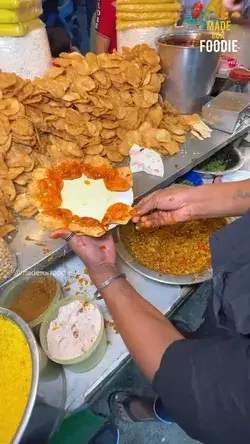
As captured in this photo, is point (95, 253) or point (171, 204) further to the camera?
point (171, 204)

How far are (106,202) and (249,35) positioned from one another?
1544mm

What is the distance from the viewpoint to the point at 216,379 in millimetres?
680

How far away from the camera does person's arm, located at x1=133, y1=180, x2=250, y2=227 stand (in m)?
1.14

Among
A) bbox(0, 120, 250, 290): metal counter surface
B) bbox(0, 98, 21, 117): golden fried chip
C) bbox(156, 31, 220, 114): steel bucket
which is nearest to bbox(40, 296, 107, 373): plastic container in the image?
bbox(0, 120, 250, 290): metal counter surface

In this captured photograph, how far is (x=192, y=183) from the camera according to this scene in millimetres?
1588

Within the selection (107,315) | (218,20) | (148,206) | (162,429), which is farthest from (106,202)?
(218,20)

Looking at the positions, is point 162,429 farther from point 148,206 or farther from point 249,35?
point 249,35

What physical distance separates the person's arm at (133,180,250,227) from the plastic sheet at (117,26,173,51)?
850 mm

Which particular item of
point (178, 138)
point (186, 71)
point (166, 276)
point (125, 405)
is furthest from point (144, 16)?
point (125, 405)

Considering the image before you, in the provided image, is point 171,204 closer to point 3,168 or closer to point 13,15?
point 3,168

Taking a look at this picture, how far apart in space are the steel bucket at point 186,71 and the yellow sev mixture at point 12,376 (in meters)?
1.19

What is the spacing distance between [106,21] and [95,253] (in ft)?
6.06

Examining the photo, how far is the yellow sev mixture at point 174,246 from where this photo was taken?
4.36 feet

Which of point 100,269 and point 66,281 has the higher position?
point 100,269
